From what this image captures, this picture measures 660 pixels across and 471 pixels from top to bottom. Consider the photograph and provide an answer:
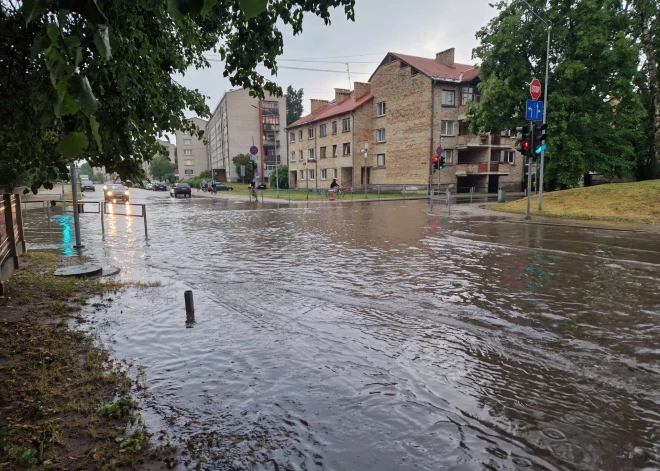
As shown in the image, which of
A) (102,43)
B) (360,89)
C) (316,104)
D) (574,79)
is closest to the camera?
(102,43)

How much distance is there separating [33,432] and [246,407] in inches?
63.2

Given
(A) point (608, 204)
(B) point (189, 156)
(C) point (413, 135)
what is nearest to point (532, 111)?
(A) point (608, 204)

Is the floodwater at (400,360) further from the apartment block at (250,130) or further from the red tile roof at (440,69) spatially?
the apartment block at (250,130)

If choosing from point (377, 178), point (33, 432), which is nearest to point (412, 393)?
point (33, 432)

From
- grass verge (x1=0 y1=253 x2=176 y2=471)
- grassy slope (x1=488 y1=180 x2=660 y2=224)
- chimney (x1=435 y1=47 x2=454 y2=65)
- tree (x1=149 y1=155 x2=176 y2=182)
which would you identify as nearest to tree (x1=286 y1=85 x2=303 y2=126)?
tree (x1=149 y1=155 x2=176 y2=182)

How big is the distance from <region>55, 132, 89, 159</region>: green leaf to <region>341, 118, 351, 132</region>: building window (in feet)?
162

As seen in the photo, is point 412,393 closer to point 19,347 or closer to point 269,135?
point 19,347

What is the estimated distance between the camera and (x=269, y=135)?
271ft

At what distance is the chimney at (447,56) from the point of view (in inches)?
1847

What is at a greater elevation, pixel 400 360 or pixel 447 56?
pixel 447 56

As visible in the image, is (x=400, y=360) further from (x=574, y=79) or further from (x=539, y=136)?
(x=574, y=79)

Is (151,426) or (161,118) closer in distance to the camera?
(151,426)

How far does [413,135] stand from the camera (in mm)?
43500

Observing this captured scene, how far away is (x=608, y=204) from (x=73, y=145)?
24393 mm
